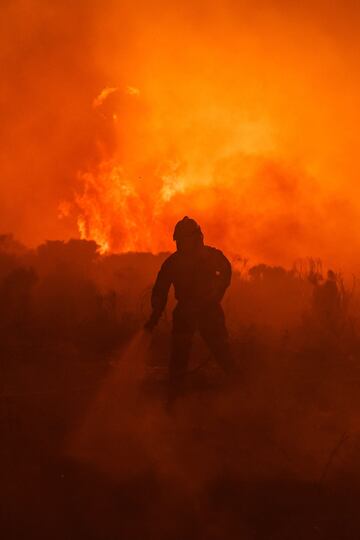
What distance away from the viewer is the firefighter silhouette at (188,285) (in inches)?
266

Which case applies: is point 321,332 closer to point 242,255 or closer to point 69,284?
point 69,284

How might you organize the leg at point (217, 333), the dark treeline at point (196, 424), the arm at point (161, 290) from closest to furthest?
the dark treeline at point (196, 424) → the arm at point (161, 290) → the leg at point (217, 333)

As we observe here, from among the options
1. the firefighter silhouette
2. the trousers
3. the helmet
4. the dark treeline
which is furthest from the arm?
the dark treeline

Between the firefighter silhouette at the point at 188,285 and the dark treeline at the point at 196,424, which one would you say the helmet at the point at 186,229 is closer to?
the firefighter silhouette at the point at 188,285

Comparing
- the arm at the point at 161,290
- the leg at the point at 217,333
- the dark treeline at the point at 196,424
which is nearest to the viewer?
the dark treeline at the point at 196,424

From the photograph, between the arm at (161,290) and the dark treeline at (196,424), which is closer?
A: the dark treeline at (196,424)

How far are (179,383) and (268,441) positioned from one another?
4.18 ft

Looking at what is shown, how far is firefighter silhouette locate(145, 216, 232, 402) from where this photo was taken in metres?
6.76

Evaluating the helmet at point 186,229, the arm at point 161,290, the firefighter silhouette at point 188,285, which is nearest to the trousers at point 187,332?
the firefighter silhouette at point 188,285

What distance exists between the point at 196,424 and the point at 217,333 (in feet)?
3.90

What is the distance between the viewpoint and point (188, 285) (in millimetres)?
6770

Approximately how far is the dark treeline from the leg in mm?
211

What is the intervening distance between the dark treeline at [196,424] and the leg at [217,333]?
0.69 feet

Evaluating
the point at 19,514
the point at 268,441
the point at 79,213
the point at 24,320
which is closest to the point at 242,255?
the point at 79,213
